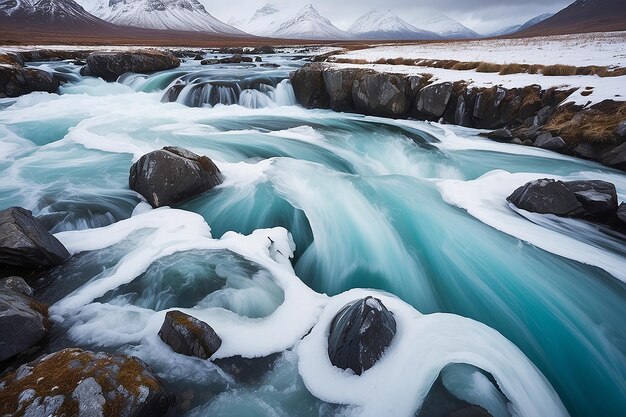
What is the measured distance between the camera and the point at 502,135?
514 inches

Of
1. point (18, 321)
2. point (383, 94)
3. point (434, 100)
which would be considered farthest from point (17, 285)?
point (434, 100)

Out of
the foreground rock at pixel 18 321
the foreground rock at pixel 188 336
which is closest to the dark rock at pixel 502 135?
the foreground rock at pixel 188 336

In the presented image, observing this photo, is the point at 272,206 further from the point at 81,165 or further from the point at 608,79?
the point at 608,79

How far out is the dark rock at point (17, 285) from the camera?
489cm

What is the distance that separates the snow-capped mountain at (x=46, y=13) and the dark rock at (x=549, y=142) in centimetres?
18552

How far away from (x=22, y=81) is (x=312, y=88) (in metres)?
16.7

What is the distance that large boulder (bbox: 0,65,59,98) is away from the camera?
18.8 m

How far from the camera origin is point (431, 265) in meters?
7.01

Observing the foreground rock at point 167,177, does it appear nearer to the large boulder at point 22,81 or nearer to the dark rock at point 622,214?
the dark rock at point 622,214

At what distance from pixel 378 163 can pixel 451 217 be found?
4264mm

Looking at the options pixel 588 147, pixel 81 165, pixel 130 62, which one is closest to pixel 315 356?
pixel 81 165

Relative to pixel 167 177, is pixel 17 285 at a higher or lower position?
lower

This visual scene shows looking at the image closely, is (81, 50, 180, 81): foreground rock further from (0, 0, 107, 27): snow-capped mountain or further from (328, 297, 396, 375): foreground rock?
(0, 0, 107, 27): snow-capped mountain

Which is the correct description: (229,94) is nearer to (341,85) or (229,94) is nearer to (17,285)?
(341,85)
